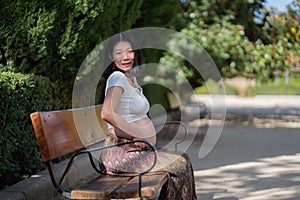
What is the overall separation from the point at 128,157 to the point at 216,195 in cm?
175

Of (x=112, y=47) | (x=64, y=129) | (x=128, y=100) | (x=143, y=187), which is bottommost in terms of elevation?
(x=143, y=187)

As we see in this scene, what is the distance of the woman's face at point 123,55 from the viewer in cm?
393

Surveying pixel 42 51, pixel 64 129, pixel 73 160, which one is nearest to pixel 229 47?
pixel 42 51

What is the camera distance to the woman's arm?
359 centimetres

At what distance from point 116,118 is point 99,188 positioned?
539 mm

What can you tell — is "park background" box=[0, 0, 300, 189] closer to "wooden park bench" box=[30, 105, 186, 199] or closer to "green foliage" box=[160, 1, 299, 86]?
"wooden park bench" box=[30, 105, 186, 199]

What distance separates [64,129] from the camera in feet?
12.3

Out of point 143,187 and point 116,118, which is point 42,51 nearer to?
point 116,118

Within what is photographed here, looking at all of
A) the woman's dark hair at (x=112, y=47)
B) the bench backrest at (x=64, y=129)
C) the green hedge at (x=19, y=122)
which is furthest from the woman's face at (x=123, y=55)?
the green hedge at (x=19, y=122)

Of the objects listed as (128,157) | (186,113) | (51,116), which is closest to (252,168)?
(128,157)

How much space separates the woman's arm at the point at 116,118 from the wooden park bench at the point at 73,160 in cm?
21

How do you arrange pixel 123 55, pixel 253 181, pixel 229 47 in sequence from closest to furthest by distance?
1. pixel 123 55
2. pixel 253 181
3. pixel 229 47

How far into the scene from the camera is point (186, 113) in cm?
1252

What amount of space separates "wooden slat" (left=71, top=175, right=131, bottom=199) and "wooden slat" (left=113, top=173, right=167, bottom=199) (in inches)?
1.9
